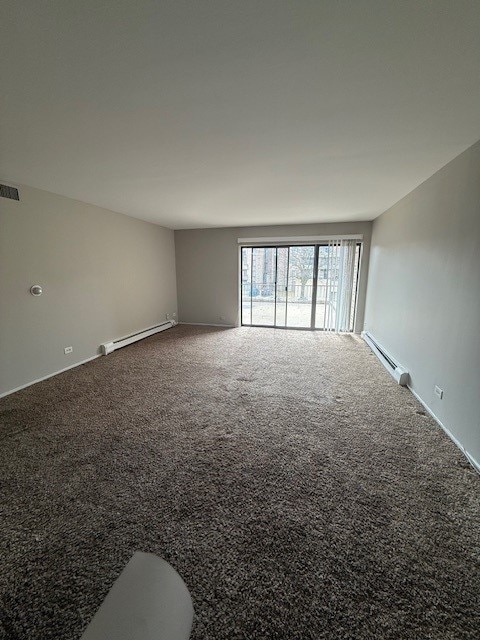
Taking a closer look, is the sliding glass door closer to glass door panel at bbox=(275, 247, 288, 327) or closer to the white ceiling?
glass door panel at bbox=(275, 247, 288, 327)

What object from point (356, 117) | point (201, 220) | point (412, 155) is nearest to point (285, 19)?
point (356, 117)

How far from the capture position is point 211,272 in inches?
232

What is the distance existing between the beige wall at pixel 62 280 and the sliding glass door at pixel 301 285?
2.39m

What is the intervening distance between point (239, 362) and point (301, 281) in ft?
8.74

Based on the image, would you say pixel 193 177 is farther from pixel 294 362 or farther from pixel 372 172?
pixel 294 362

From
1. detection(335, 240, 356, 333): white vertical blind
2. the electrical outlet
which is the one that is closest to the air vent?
the electrical outlet

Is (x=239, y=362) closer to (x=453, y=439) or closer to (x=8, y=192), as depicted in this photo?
(x=453, y=439)

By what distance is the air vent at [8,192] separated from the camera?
2.62m

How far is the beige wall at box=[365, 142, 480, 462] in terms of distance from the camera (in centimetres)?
188

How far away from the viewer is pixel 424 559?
1.22 meters

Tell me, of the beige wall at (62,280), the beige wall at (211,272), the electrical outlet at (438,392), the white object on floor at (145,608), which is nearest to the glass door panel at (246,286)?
the beige wall at (211,272)

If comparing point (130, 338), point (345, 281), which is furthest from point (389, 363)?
point (130, 338)

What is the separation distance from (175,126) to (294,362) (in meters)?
3.07

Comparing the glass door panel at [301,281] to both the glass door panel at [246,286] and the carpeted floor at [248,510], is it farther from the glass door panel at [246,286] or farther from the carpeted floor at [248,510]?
the carpeted floor at [248,510]
